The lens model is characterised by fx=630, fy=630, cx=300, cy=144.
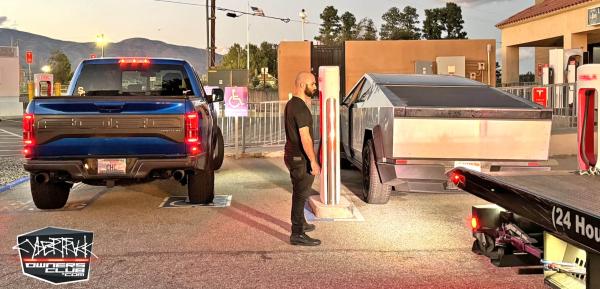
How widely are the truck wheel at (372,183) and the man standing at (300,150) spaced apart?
181 cm

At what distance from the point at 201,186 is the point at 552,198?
226 inches

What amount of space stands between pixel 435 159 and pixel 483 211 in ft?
9.79

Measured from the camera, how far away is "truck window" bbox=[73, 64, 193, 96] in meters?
9.18

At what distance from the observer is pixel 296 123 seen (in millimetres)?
6270

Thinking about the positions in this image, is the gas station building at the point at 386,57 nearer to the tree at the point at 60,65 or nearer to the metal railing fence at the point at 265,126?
the metal railing fence at the point at 265,126

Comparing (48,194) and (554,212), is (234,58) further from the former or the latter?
(554,212)

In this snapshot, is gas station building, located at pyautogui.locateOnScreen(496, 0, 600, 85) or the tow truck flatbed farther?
gas station building, located at pyautogui.locateOnScreen(496, 0, 600, 85)

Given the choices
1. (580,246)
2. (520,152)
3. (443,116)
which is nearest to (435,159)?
(443,116)

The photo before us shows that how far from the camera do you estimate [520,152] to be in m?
7.16

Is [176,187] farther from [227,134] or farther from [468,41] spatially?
[468,41]

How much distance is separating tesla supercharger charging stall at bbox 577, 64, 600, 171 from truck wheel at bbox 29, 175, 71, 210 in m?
6.21

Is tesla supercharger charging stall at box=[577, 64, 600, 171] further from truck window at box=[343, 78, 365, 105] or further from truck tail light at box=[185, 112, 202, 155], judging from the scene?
truck window at box=[343, 78, 365, 105]

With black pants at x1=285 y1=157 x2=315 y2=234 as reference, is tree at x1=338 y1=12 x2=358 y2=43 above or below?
above

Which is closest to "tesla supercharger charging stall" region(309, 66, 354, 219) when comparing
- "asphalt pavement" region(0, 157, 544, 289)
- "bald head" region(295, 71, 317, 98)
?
"asphalt pavement" region(0, 157, 544, 289)
